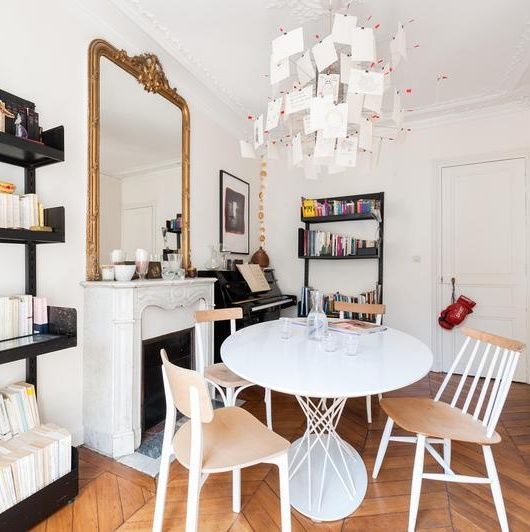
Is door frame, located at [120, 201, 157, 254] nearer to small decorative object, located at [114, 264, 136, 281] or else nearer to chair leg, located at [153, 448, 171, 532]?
small decorative object, located at [114, 264, 136, 281]

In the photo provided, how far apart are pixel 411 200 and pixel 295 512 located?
→ 3220 millimetres

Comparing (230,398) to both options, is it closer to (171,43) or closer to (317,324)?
(317,324)

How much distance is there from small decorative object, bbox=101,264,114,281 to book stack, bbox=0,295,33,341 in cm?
44

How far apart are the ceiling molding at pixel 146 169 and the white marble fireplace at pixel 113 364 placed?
80 centimetres

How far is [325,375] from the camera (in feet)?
4.01

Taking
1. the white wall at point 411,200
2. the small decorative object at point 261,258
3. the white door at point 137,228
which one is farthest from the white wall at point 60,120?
the white wall at point 411,200

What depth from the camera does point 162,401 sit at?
2.38 metres

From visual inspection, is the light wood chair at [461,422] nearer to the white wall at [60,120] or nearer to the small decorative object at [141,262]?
the small decorative object at [141,262]

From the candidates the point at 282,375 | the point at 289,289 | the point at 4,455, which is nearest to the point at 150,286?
the point at 4,455

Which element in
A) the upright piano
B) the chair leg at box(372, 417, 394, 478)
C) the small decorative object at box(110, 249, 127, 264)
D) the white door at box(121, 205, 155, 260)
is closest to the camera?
the chair leg at box(372, 417, 394, 478)

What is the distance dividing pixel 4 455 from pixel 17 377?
0.44 m

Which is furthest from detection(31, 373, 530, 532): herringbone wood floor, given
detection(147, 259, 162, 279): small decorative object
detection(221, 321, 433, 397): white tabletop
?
detection(147, 259, 162, 279): small decorative object

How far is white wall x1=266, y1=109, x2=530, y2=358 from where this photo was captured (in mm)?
3273

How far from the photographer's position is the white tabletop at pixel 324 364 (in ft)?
3.70
